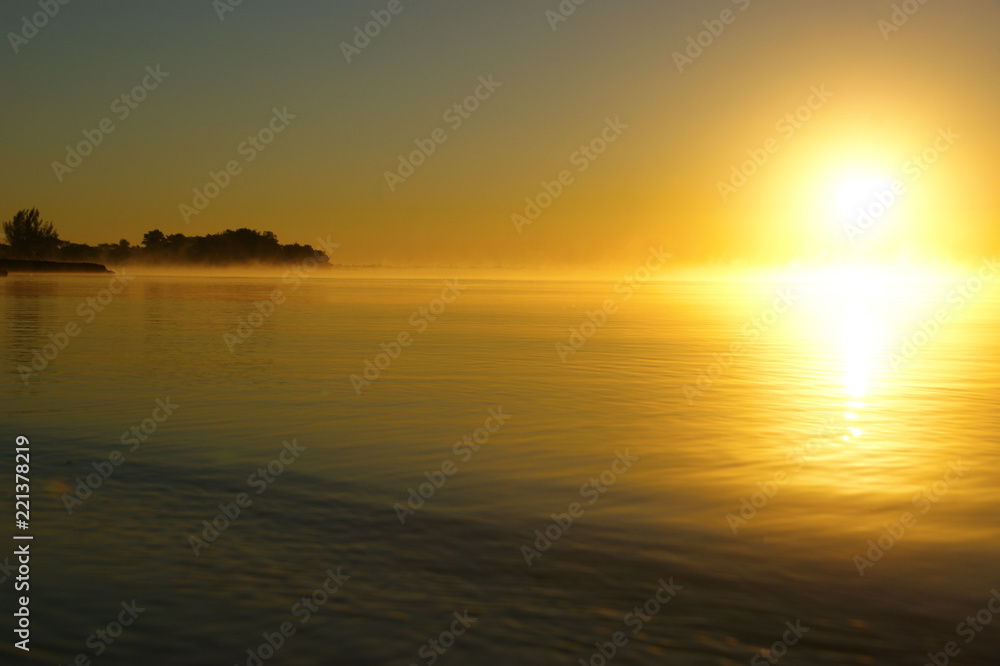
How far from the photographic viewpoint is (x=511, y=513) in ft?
34.5

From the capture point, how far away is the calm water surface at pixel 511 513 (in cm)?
707

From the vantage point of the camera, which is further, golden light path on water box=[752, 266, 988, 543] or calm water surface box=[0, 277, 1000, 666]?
golden light path on water box=[752, 266, 988, 543]

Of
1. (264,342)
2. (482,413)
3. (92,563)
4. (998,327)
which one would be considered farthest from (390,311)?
(92,563)

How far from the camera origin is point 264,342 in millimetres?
31656

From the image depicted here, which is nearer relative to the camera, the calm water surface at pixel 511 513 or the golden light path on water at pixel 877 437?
the calm water surface at pixel 511 513

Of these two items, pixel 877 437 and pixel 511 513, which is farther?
pixel 877 437

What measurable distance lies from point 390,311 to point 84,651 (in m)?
48.9

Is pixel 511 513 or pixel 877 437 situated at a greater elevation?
pixel 877 437

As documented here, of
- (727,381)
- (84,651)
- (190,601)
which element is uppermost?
(727,381)

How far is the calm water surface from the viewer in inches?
278

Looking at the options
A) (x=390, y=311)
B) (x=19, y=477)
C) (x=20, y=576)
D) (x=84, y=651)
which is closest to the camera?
(x=84, y=651)

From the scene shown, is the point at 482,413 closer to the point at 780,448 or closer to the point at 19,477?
the point at 780,448

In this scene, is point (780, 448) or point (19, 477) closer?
point (19, 477)

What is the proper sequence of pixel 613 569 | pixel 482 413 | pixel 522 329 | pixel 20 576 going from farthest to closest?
pixel 522 329
pixel 482 413
pixel 613 569
pixel 20 576
